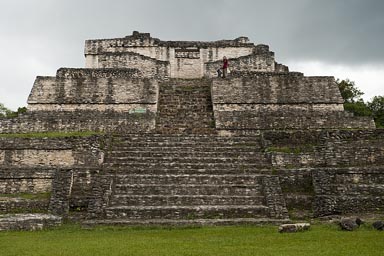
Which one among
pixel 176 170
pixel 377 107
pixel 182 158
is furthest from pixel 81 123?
pixel 377 107

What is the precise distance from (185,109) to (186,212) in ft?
24.5

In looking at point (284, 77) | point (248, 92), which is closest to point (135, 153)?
point (248, 92)

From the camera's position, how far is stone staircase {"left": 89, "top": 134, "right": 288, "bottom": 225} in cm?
1060

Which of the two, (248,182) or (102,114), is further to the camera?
(102,114)

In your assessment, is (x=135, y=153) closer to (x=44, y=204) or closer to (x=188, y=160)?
(x=188, y=160)

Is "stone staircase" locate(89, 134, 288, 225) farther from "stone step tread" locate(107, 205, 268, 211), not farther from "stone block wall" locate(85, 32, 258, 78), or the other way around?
"stone block wall" locate(85, 32, 258, 78)

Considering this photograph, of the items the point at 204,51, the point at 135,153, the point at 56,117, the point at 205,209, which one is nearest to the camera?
the point at 205,209

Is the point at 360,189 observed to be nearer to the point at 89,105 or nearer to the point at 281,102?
the point at 281,102

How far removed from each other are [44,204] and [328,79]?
11371mm

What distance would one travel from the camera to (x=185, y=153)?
1359 cm

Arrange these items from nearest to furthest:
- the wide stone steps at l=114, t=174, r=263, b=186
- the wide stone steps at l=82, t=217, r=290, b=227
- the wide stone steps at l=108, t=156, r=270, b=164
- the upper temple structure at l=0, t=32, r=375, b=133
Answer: the wide stone steps at l=82, t=217, r=290, b=227 → the wide stone steps at l=114, t=174, r=263, b=186 → the wide stone steps at l=108, t=156, r=270, b=164 → the upper temple structure at l=0, t=32, r=375, b=133

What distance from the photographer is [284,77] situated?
17750 mm

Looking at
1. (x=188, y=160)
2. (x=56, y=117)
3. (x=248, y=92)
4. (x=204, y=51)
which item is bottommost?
(x=188, y=160)

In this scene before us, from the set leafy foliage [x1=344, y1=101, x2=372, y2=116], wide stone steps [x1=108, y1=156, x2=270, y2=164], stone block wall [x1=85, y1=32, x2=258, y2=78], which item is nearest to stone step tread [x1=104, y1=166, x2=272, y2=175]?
wide stone steps [x1=108, y1=156, x2=270, y2=164]
